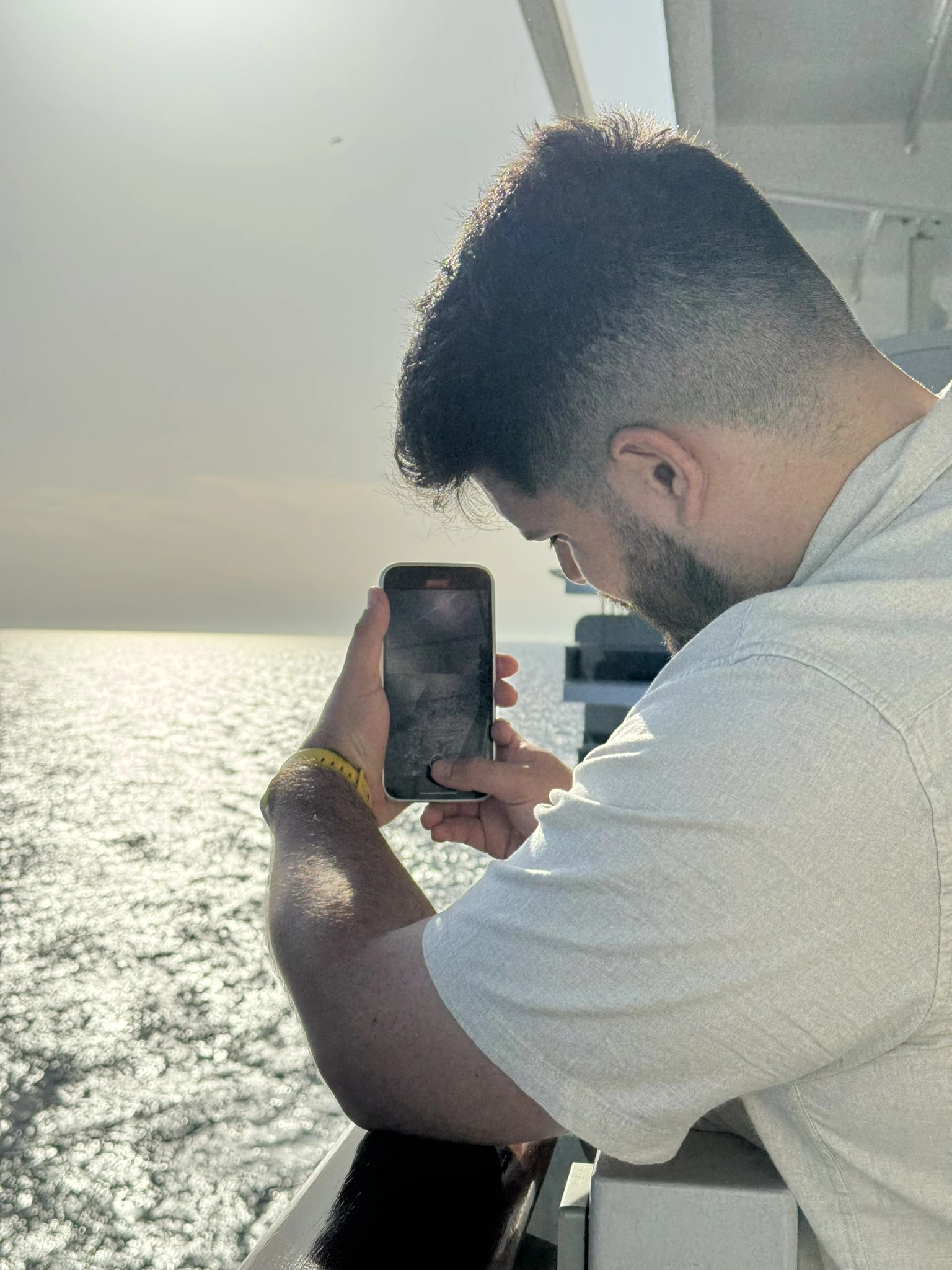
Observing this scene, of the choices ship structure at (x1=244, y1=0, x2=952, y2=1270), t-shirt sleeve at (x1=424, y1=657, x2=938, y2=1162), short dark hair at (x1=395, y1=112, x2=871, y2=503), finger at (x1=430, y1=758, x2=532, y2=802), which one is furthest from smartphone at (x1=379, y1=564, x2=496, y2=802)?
t-shirt sleeve at (x1=424, y1=657, x2=938, y2=1162)

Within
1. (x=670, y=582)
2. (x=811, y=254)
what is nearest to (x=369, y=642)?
(x=670, y=582)

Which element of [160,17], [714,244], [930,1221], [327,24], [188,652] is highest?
[160,17]

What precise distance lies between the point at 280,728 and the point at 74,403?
84.5ft

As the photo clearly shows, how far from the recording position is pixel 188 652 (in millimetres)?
131125

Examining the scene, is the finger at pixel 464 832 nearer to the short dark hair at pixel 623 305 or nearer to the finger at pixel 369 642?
the finger at pixel 369 642

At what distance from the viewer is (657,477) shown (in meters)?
0.66

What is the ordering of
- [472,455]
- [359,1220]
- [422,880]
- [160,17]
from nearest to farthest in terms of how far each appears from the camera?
[359,1220], [472,455], [160,17], [422,880]

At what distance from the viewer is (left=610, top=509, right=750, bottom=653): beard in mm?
669

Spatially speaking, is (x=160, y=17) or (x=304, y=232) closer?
(x=160, y=17)

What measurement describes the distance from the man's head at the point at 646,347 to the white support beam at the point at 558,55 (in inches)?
41.2

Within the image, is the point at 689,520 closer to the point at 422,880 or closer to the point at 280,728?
the point at 422,880

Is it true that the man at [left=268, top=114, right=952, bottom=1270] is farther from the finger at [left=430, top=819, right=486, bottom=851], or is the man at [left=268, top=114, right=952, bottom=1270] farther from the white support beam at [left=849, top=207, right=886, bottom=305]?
the white support beam at [left=849, top=207, right=886, bottom=305]

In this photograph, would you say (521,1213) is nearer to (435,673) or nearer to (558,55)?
(435,673)

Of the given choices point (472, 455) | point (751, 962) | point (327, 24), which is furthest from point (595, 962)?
point (327, 24)
